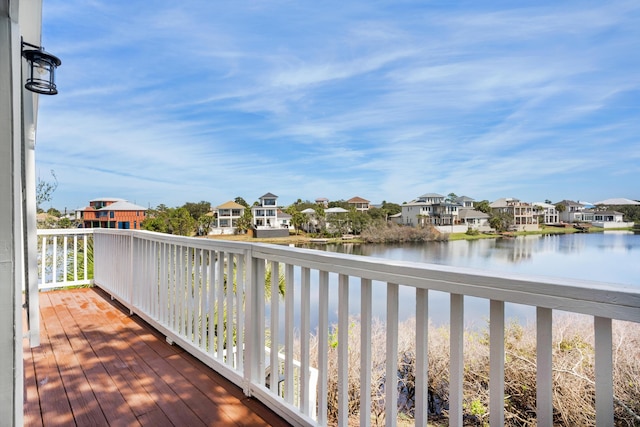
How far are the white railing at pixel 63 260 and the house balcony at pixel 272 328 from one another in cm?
96

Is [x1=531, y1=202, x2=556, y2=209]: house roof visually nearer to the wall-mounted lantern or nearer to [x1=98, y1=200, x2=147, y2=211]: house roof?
the wall-mounted lantern

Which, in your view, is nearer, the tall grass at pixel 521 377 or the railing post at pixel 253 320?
the railing post at pixel 253 320

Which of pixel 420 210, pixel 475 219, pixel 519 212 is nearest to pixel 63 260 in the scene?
pixel 420 210

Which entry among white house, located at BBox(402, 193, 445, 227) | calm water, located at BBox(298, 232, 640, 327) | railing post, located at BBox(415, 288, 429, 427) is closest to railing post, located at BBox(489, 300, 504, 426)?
railing post, located at BBox(415, 288, 429, 427)

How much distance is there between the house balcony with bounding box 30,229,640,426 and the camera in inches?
38.6

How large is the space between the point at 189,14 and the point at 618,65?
10.3 meters

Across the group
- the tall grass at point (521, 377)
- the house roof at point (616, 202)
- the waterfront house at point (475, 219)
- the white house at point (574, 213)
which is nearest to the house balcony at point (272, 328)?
the tall grass at point (521, 377)

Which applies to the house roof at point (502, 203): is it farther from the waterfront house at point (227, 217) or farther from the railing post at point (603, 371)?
the railing post at point (603, 371)

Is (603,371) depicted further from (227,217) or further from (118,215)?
(118,215)

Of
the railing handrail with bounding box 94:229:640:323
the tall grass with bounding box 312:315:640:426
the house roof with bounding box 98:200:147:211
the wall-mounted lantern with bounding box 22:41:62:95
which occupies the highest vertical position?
the wall-mounted lantern with bounding box 22:41:62:95

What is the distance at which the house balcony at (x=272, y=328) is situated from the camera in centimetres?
98

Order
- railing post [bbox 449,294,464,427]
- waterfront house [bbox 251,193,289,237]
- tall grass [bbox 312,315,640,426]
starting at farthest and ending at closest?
waterfront house [bbox 251,193,289,237]
tall grass [bbox 312,315,640,426]
railing post [bbox 449,294,464,427]

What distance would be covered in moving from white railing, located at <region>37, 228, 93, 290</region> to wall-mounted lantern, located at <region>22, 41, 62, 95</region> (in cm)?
347

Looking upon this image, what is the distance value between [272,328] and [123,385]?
Result: 3.70ft
